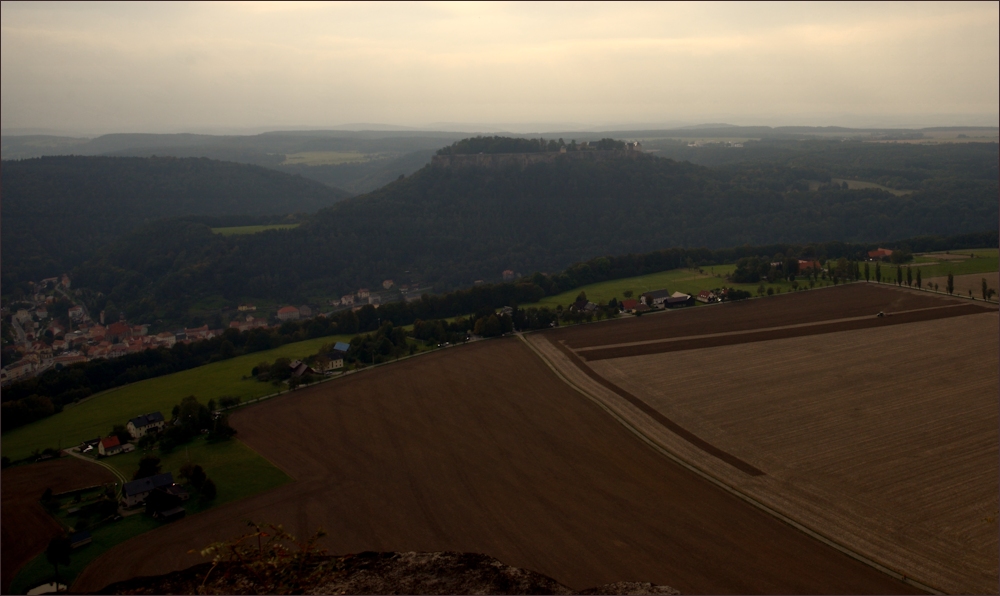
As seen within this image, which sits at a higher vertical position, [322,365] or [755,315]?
[755,315]

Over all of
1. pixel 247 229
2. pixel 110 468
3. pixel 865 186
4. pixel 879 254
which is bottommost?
pixel 110 468

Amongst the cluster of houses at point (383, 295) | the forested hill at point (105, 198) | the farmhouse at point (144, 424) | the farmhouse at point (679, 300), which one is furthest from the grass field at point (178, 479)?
the forested hill at point (105, 198)

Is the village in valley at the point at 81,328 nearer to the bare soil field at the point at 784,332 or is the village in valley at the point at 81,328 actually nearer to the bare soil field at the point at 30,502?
the bare soil field at the point at 30,502

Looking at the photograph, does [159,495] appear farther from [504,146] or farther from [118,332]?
[504,146]

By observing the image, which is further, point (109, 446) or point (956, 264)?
point (956, 264)

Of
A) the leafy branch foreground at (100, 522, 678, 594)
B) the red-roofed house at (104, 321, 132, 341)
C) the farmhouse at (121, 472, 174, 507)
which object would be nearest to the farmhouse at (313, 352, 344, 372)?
the farmhouse at (121, 472, 174, 507)

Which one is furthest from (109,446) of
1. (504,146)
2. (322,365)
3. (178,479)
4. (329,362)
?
(504,146)
